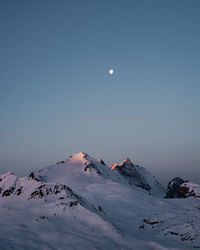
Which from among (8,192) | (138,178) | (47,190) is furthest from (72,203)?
(138,178)

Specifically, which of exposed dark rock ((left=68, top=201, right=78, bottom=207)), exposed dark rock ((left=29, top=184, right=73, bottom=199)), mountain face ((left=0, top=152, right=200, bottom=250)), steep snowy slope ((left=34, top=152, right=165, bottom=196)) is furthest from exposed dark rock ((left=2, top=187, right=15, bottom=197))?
exposed dark rock ((left=68, top=201, right=78, bottom=207))

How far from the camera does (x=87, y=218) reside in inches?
1551

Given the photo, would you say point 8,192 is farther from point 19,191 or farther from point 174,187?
point 174,187

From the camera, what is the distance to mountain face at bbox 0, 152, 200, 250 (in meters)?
30.7

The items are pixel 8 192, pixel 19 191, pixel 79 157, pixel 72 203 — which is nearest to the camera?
pixel 72 203

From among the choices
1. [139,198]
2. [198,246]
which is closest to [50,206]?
[198,246]

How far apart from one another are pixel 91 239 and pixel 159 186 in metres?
162

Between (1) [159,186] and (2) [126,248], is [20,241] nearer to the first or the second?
(2) [126,248]

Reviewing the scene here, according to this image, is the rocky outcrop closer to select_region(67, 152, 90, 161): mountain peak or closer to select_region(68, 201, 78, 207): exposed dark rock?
select_region(67, 152, 90, 161): mountain peak

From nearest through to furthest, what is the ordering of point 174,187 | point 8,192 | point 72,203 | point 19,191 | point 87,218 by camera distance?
point 87,218
point 72,203
point 19,191
point 8,192
point 174,187

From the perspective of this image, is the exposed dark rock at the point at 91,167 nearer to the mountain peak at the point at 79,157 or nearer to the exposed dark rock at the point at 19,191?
the mountain peak at the point at 79,157

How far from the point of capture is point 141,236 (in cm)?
4062

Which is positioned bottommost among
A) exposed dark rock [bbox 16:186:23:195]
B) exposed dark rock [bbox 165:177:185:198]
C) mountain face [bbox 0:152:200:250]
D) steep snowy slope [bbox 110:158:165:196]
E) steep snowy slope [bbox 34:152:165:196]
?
mountain face [bbox 0:152:200:250]

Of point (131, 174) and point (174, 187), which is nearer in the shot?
point (174, 187)
